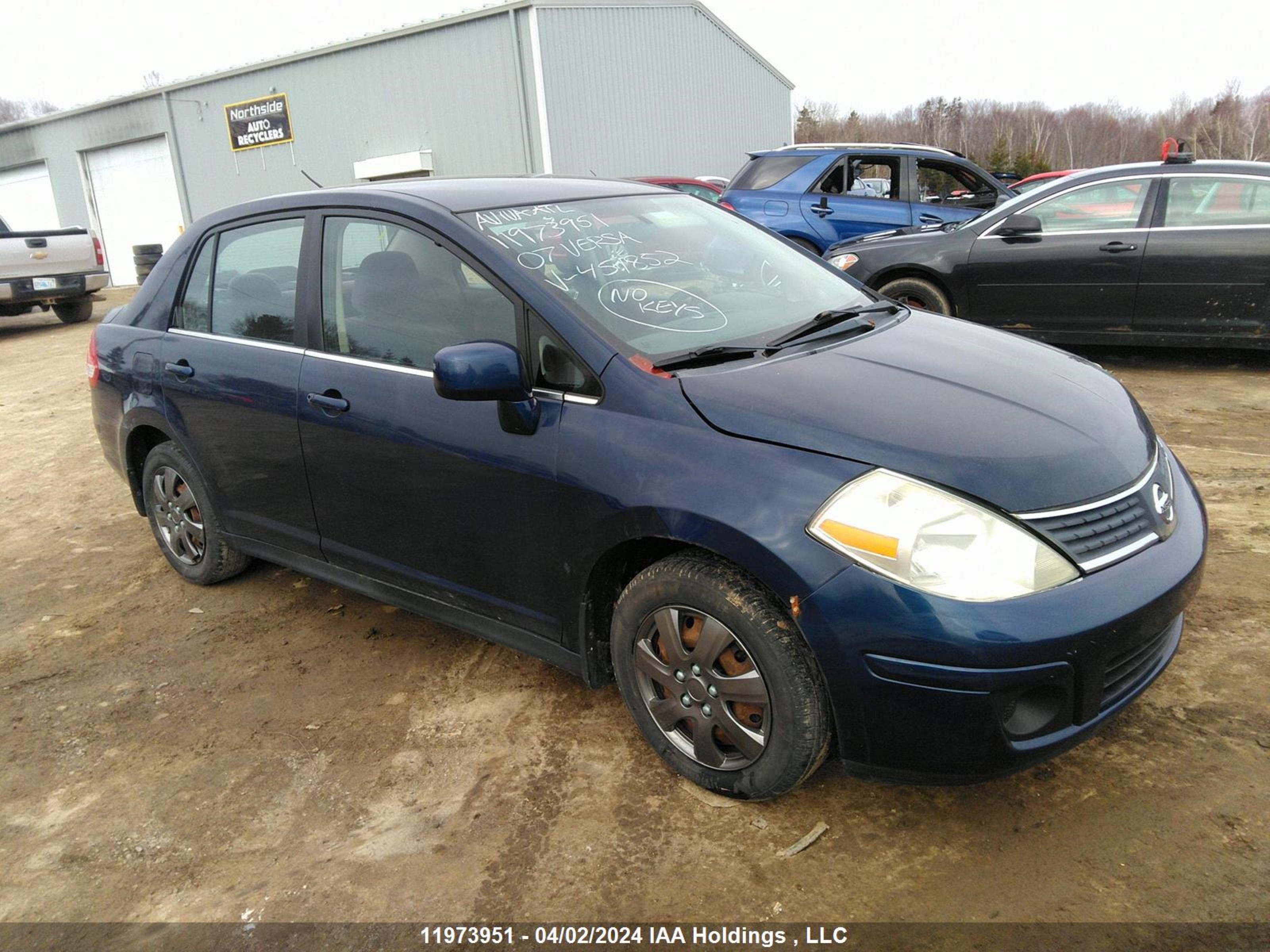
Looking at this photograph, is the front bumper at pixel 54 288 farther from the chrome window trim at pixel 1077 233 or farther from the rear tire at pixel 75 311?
the chrome window trim at pixel 1077 233

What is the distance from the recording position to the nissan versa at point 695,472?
2.21 m

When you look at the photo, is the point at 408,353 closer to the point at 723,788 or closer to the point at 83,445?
the point at 723,788

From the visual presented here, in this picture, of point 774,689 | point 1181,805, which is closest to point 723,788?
point 774,689

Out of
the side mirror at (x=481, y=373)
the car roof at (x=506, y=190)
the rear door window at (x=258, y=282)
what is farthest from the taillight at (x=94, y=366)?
the side mirror at (x=481, y=373)

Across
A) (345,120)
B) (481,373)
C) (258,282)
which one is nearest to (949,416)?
(481,373)

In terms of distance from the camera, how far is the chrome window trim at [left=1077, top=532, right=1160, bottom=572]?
223cm

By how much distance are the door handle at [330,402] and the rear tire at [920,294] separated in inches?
208

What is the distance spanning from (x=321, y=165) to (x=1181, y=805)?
71.6 ft

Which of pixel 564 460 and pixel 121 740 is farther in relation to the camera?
pixel 121 740

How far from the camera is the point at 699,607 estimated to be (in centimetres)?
244

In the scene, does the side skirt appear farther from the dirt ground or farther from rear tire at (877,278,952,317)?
rear tire at (877,278,952,317)

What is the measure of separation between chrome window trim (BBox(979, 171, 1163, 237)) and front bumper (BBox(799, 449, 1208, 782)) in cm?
539

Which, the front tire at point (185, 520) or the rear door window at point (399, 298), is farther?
the front tire at point (185, 520)

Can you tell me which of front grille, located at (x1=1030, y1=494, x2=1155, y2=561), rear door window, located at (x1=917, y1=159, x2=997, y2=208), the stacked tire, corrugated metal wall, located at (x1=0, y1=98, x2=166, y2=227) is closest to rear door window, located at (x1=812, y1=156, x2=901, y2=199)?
rear door window, located at (x1=917, y1=159, x2=997, y2=208)
